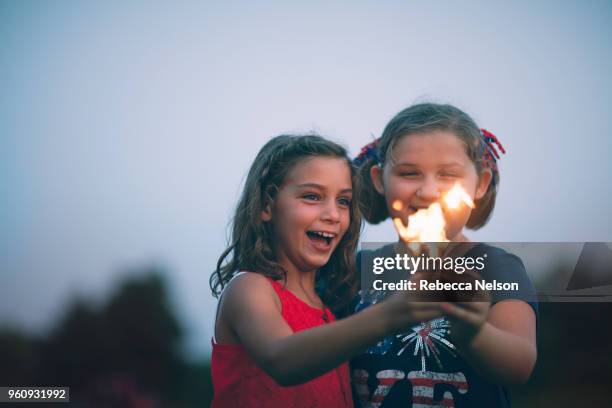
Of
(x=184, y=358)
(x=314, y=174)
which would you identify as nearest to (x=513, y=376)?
(x=314, y=174)

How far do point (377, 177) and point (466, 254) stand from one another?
1.97 ft

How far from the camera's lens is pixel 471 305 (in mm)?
1639

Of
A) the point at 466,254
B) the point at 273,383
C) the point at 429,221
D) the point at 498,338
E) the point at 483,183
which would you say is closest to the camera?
the point at 498,338

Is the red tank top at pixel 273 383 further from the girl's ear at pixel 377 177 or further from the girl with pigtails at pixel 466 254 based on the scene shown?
the girl's ear at pixel 377 177

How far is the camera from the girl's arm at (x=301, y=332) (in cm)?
174

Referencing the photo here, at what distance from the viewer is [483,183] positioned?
2777 millimetres

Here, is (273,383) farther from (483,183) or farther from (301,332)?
(483,183)

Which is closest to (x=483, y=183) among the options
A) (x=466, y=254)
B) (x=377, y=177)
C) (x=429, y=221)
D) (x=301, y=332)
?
(x=466, y=254)

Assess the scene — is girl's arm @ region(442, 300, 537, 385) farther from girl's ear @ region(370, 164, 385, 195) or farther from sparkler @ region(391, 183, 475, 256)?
girl's ear @ region(370, 164, 385, 195)

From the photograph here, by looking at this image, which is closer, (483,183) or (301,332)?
(301,332)

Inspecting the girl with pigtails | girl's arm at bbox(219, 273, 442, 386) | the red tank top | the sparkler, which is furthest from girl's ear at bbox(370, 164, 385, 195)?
girl's arm at bbox(219, 273, 442, 386)

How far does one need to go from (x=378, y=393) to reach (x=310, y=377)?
0.69m

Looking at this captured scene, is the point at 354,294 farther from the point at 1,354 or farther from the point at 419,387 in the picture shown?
the point at 1,354

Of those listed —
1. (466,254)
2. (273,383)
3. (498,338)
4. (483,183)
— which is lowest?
(273,383)
